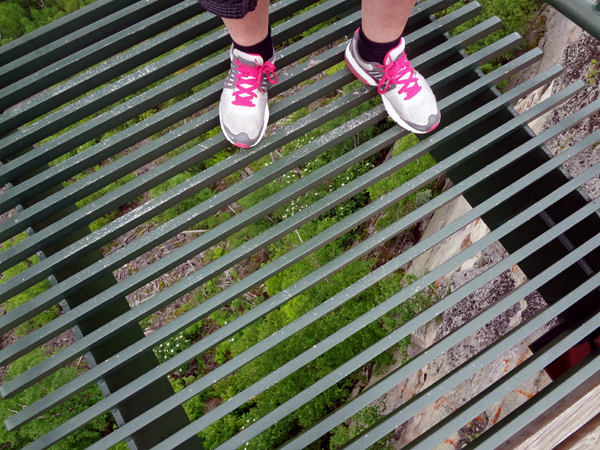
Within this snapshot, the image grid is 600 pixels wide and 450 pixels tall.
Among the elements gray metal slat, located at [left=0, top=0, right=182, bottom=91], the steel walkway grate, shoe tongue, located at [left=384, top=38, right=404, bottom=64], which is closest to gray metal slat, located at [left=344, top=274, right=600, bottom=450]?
the steel walkway grate

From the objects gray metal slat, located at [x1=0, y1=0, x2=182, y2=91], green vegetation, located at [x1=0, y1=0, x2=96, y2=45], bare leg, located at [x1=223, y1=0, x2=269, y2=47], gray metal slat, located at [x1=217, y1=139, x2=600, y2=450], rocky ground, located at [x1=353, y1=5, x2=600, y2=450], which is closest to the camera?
gray metal slat, located at [x1=217, y1=139, x2=600, y2=450]

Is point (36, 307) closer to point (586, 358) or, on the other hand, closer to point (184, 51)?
point (184, 51)

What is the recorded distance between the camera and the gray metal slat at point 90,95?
1.76 metres

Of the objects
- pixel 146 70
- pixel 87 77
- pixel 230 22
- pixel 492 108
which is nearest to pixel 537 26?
pixel 492 108

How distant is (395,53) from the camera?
1642mm

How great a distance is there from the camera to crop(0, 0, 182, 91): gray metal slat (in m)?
1.83

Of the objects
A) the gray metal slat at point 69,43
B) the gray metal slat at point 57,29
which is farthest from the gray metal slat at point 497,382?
the gray metal slat at point 57,29

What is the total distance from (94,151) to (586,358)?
6.89 feet

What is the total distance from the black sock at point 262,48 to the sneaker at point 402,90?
0.37 meters

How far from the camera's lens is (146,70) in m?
1.80

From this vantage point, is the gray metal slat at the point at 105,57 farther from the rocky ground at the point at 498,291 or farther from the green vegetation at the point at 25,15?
the green vegetation at the point at 25,15

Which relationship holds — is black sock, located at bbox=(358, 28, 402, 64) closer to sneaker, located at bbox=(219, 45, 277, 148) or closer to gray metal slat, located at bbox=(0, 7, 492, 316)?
gray metal slat, located at bbox=(0, 7, 492, 316)

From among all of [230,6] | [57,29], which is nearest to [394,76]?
[230,6]

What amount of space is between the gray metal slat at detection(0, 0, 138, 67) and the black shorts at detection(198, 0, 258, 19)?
0.96 meters
